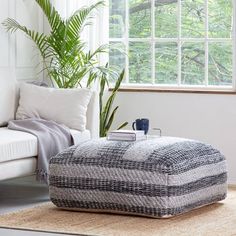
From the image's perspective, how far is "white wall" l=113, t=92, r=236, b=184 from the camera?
699 centimetres

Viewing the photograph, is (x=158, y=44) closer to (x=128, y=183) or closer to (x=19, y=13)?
(x=19, y=13)

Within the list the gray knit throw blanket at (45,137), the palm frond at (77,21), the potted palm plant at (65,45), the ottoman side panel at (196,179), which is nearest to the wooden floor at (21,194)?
the gray knit throw blanket at (45,137)

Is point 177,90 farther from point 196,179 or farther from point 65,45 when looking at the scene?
point 196,179

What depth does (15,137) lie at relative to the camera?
590 cm

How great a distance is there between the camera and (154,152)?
551 cm

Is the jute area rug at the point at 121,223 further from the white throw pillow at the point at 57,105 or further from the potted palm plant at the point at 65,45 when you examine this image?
the potted palm plant at the point at 65,45

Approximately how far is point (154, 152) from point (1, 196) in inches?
57.7

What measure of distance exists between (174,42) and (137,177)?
2.24 metres

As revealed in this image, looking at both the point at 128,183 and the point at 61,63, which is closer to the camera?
the point at 128,183

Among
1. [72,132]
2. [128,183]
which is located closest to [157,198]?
[128,183]

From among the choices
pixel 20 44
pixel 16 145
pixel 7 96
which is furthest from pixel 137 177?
pixel 20 44

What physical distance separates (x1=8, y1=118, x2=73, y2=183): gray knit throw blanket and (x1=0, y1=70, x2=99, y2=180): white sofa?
5 cm

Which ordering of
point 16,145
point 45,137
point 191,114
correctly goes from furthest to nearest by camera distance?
point 191,114 < point 45,137 < point 16,145

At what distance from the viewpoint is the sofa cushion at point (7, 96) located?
21.5ft
